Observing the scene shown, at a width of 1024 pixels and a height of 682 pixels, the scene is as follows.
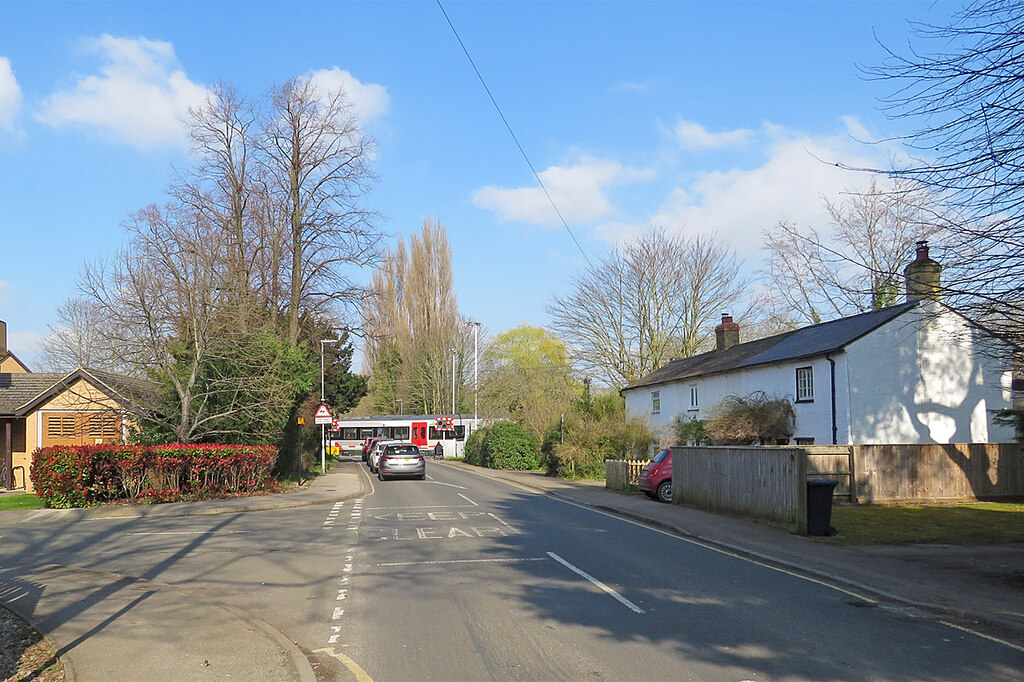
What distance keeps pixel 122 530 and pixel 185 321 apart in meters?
9.35

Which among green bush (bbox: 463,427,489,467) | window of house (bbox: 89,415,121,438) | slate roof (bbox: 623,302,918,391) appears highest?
slate roof (bbox: 623,302,918,391)

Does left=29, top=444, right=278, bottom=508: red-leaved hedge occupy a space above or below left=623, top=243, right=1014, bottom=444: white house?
below

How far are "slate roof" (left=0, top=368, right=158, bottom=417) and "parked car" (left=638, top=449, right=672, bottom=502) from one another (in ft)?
52.0

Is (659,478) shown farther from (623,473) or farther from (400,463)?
(400,463)

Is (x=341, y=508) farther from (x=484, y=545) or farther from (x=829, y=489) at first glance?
(x=829, y=489)

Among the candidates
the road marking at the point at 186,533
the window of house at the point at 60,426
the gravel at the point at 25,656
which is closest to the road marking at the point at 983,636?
the gravel at the point at 25,656

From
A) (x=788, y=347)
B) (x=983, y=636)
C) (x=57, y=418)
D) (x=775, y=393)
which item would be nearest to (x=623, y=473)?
(x=775, y=393)

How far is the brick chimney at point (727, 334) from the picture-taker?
3972 cm

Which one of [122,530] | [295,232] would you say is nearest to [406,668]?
[122,530]

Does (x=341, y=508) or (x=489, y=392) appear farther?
(x=489, y=392)

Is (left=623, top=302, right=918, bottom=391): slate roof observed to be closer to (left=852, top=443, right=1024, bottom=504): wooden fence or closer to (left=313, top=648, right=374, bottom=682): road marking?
(left=852, top=443, right=1024, bottom=504): wooden fence

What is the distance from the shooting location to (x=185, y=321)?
2502 centimetres

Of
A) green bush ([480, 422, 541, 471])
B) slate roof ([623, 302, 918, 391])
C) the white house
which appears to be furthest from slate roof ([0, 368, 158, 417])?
green bush ([480, 422, 541, 471])

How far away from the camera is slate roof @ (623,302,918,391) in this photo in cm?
2558
